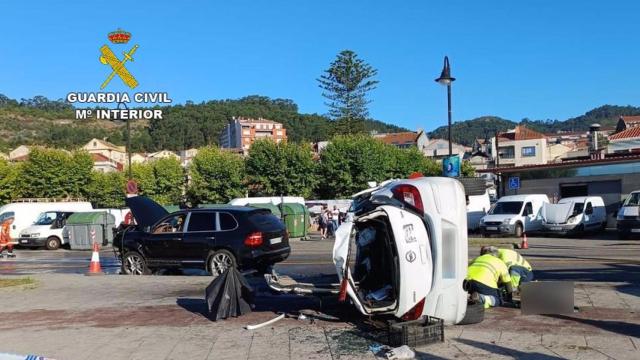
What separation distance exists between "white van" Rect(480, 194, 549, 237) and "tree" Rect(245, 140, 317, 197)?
2866 centimetres

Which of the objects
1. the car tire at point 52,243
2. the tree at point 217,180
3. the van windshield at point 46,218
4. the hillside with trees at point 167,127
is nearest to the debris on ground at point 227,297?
the car tire at point 52,243

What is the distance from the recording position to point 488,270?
878 cm

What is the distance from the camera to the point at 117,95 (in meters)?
49.8

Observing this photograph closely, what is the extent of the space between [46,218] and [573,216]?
2647 cm

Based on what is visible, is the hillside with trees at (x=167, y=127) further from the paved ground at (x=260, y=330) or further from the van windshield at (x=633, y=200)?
the paved ground at (x=260, y=330)

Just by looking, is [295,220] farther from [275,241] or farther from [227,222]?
[227,222]

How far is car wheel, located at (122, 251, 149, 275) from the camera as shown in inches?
601

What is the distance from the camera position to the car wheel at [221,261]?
1410 centimetres

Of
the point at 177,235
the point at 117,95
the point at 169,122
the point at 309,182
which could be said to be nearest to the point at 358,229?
the point at 177,235

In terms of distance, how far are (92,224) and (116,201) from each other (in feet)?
116

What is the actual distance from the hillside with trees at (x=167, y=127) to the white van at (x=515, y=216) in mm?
115853

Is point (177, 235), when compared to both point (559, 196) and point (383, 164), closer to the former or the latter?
point (559, 196)

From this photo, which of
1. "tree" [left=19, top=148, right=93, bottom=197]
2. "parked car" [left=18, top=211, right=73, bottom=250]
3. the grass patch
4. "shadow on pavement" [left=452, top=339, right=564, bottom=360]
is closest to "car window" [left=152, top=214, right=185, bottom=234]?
the grass patch

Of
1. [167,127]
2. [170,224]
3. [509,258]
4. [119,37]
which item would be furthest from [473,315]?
[167,127]
